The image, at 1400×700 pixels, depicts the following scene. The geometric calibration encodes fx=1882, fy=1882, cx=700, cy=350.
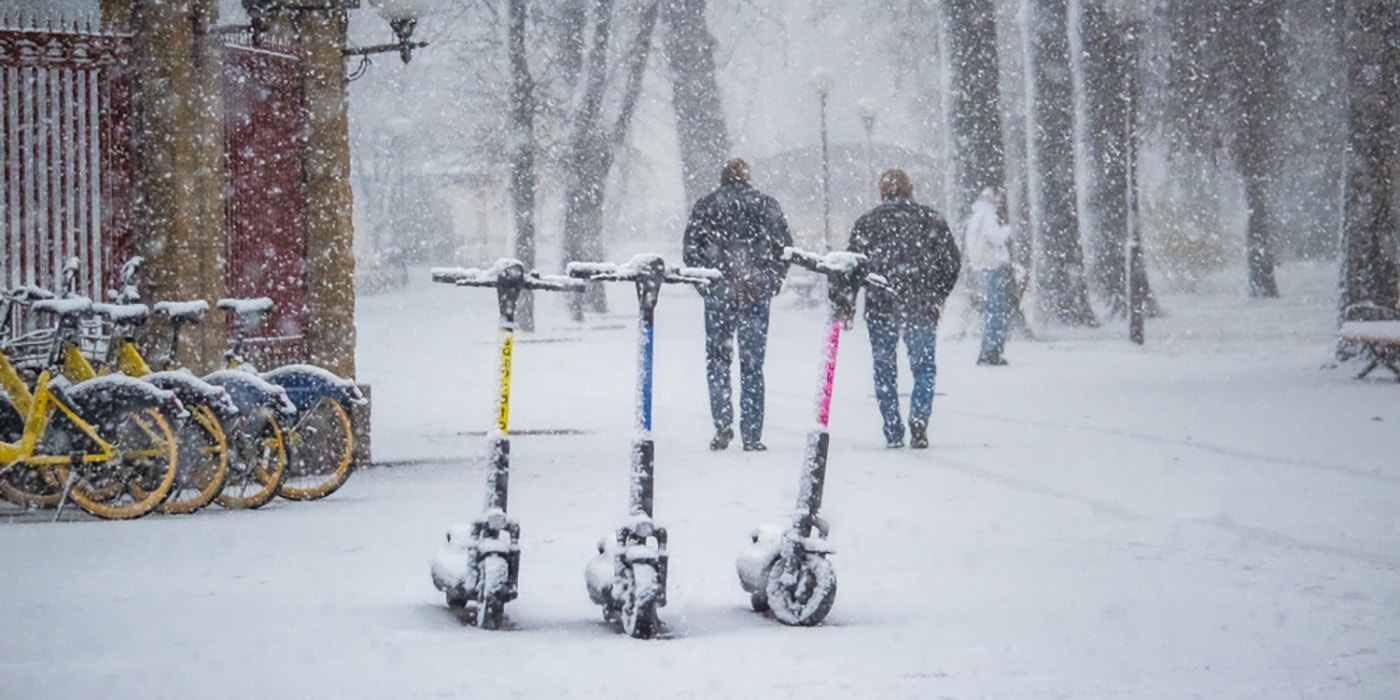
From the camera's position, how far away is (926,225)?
41.4 ft

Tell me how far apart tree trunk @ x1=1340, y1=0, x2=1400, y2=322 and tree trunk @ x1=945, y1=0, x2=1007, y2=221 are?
5.00m

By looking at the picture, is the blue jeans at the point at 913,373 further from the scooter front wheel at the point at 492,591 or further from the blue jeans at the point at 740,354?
the scooter front wheel at the point at 492,591

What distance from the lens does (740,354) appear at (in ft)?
41.9

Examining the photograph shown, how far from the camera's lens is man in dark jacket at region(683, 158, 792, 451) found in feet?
40.2

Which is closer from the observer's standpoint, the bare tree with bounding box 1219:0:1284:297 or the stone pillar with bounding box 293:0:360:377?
the stone pillar with bounding box 293:0:360:377

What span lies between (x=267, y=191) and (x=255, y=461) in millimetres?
2309

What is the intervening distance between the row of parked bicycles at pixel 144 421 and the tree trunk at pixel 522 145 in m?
21.2

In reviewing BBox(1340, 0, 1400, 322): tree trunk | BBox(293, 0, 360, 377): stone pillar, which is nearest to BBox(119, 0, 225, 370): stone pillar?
BBox(293, 0, 360, 377): stone pillar

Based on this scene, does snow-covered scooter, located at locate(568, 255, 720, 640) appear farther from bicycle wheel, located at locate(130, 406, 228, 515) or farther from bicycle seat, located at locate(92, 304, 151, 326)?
bicycle seat, located at locate(92, 304, 151, 326)

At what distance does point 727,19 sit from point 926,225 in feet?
100

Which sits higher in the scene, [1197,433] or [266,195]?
[266,195]

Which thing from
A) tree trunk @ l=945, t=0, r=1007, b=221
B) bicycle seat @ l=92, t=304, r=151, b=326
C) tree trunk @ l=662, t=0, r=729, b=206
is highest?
tree trunk @ l=662, t=0, r=729, b=206

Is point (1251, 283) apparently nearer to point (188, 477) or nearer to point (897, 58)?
point (897, 58)

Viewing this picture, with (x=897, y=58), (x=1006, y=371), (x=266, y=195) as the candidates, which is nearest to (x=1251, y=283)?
(x=897, y=58)
